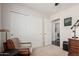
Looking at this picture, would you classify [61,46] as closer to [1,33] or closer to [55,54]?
[55,54]

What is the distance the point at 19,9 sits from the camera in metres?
2.69

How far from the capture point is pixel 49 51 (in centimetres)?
270

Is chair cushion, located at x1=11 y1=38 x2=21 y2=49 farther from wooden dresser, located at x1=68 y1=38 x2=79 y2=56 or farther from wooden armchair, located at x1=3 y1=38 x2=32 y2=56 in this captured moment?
wooden dresser, located at x1=68 y1=38 x2=79 y2=56

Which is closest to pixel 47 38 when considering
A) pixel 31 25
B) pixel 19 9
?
pixel 31 25

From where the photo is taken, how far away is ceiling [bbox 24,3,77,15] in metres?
2.66

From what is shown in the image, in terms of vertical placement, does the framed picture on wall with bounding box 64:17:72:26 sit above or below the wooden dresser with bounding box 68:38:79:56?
above

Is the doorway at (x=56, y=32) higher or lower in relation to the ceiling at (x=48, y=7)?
lower

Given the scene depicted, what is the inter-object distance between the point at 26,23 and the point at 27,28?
102mm

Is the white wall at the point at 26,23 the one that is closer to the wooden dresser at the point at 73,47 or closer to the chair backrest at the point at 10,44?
the chair backrest at the point at 10,44

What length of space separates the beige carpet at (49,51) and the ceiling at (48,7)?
72 centimetres

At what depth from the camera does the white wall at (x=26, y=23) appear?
268 cm

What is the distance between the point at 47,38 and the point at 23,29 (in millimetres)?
521

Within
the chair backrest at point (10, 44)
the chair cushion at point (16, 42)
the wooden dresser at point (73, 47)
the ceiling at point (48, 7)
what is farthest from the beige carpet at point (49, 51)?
the ceiling at point (48, 7)

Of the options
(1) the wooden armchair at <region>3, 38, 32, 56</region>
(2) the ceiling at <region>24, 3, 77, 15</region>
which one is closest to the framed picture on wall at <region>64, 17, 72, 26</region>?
(2) the ceiling at <region>24, 3, 77, 15</region>
